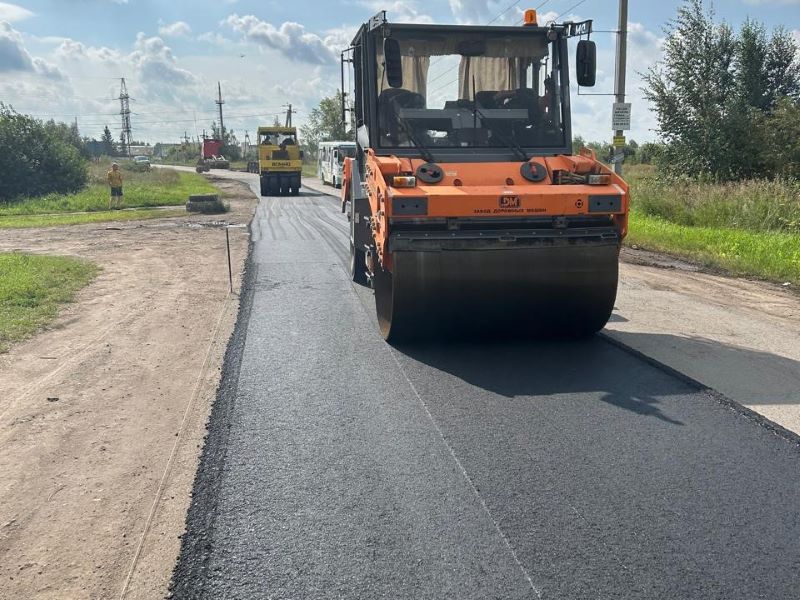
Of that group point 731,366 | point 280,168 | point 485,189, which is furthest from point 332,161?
point 731,366

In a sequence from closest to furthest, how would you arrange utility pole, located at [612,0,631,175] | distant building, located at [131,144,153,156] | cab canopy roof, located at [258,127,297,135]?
utility pole, located at [612,0,631,175], cab canopy roof, located at [258,127,297,135], distant building, located at [131,144,153,156]

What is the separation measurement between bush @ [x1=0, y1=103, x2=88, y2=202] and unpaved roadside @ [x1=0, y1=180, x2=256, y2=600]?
2449 cm

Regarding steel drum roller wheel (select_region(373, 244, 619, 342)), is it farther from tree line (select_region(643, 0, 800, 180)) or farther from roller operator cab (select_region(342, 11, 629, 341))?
tree line (select_region(643, 0, 800, 180))

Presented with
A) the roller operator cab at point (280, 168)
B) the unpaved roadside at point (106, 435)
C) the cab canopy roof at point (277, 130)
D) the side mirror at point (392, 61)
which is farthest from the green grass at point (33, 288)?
the cab canopy roof at point (277, 130)

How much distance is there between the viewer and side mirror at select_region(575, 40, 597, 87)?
298 inches

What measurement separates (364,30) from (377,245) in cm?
244

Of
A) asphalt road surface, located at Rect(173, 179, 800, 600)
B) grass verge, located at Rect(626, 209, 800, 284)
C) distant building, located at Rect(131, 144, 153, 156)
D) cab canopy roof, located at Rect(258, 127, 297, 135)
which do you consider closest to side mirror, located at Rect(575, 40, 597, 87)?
asphalt road surface, located at Rect(173, 179, 800, 600)

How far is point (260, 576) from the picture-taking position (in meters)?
3.34

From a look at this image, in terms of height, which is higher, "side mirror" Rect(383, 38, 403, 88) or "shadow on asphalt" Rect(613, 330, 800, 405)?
"side mirror" Rect(383, 38, 403, 88)

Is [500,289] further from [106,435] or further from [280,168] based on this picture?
[280,168]

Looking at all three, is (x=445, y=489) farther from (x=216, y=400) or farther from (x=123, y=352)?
(x=123, y=352)

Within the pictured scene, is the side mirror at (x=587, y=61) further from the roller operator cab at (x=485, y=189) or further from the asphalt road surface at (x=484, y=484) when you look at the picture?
the asphalt road surface at (x=484, y=484)

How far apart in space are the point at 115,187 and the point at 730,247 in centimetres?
2041

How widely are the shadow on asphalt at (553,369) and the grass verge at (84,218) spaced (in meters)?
16.9
